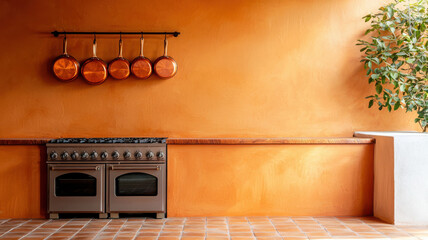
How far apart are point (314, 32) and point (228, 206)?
6.92 ft

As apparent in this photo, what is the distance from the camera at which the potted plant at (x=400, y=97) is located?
3.63 meters

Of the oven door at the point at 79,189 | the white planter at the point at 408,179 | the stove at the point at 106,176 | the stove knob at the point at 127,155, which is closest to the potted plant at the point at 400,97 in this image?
the white planter at the point at 408,179

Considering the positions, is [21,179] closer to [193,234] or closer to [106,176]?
[106,176]

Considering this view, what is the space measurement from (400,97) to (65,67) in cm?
365

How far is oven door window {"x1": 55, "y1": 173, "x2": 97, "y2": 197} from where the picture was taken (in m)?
3.80

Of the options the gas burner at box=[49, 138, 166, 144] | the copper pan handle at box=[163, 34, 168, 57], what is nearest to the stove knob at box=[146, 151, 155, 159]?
the gas burner at box=[49, 138, 166, 144]

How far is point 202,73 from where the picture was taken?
13.4 feet

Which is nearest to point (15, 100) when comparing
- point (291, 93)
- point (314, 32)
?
point (291, 93)

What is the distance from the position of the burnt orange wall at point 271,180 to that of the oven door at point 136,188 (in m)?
0.14

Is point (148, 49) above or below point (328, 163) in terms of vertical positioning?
above

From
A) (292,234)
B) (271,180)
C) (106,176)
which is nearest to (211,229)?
(292,234)

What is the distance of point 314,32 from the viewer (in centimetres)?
413

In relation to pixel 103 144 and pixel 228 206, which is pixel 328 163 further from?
pixel 103 144

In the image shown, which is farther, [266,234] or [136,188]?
[136,188]
